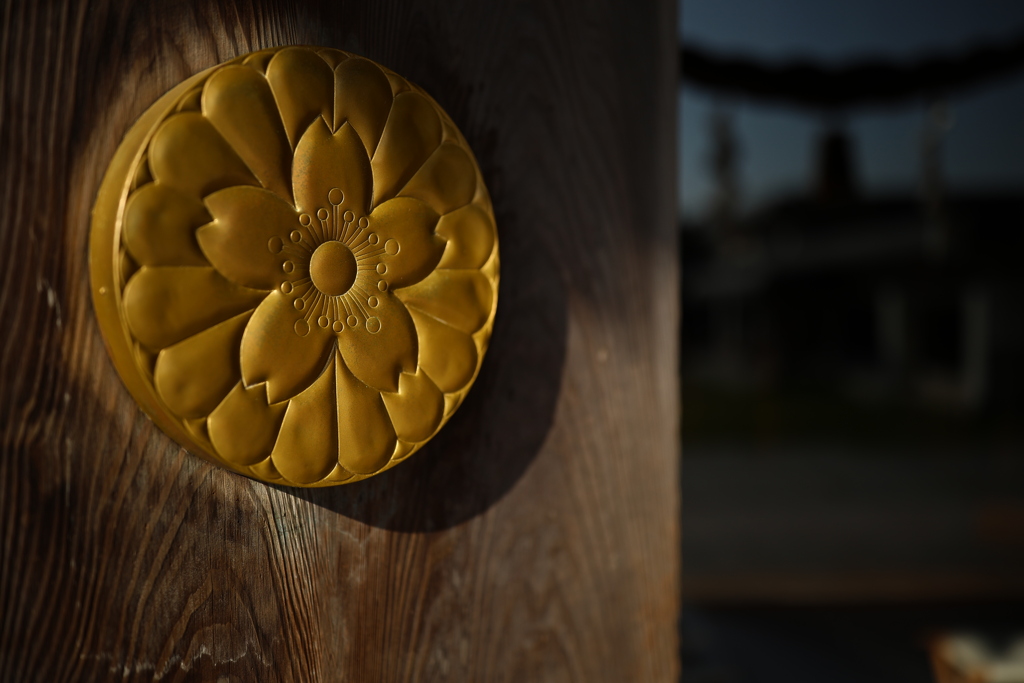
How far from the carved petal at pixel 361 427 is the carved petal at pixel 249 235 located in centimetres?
6

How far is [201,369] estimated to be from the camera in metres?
0.30

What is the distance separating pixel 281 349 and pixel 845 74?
1373 millimetres

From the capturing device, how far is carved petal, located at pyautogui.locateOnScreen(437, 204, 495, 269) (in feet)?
1.23

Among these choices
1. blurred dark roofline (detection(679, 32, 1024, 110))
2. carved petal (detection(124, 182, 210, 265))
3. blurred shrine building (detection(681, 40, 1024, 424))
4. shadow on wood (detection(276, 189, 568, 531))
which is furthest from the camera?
blurred shrine building (detection(681, 40, 1024, 424))

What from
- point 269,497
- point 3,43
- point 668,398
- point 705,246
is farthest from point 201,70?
point 705,246

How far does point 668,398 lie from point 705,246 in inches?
100

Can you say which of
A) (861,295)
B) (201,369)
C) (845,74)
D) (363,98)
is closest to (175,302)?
(201,369)

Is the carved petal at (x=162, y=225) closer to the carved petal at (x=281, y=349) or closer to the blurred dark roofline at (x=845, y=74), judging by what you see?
the carved petal at (x=281, y=349)

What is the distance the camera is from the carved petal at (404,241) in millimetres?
349

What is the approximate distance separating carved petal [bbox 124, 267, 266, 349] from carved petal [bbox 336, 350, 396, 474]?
6 centimetres

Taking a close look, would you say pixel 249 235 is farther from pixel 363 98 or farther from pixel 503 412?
pixel 503 412

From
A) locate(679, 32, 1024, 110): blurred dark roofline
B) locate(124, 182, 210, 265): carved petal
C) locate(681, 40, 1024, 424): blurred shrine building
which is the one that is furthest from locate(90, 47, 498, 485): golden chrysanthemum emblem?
locate(681, 40, 1024, 424): blurred shrine building

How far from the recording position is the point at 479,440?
0.43 metres

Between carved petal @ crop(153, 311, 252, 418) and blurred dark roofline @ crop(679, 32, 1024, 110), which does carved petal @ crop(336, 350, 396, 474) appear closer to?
carved petal @ crop(153, 311, 252, 418)
